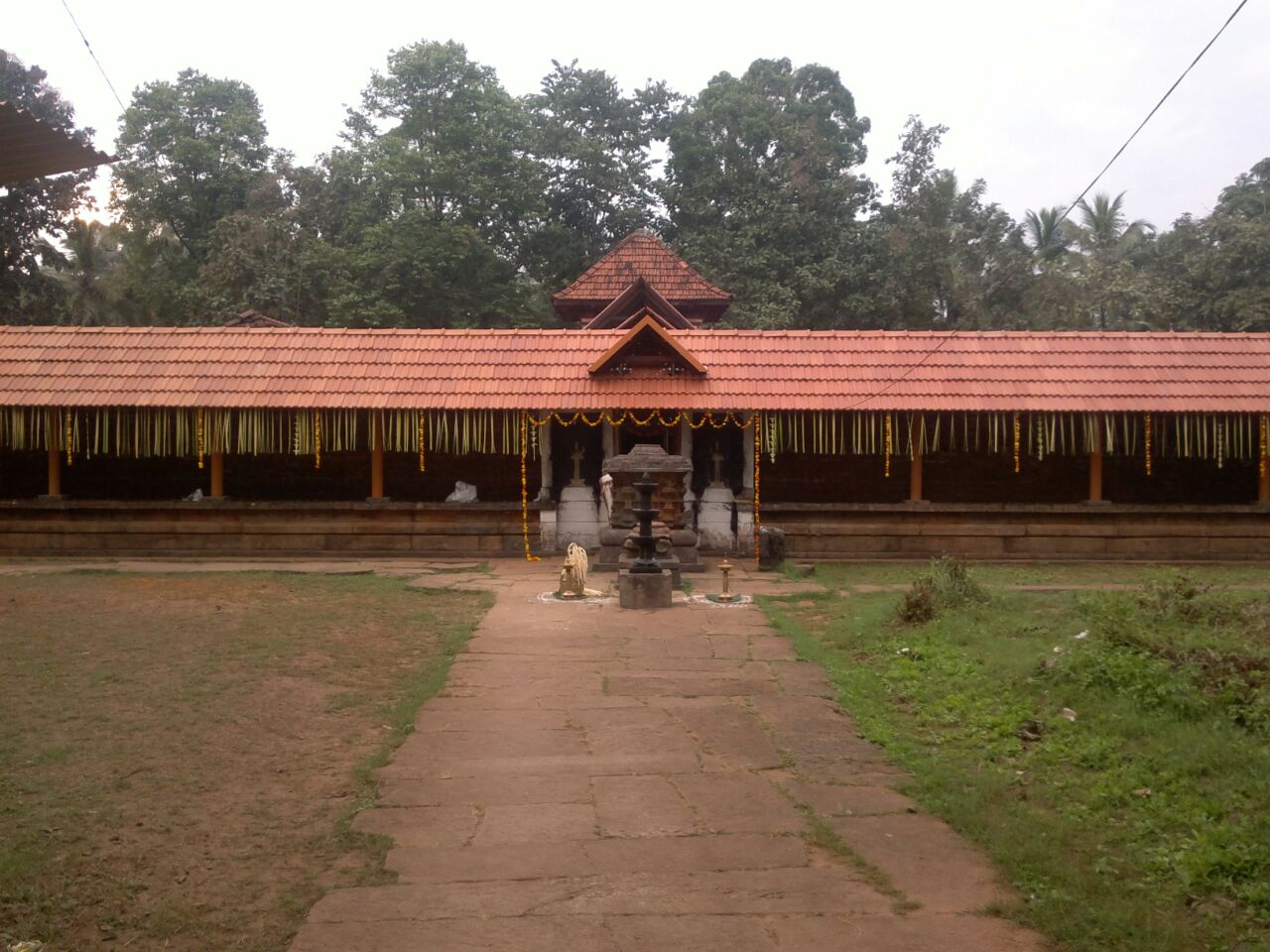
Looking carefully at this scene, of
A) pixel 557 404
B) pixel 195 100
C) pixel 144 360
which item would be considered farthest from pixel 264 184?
pixel 557 404

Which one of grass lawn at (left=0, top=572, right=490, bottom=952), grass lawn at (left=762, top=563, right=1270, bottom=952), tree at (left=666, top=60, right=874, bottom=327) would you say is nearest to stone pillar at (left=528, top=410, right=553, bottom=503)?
grass lawn at (left=0, top=572, right=490, bottom=952)

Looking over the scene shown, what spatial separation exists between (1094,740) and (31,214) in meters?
29.4

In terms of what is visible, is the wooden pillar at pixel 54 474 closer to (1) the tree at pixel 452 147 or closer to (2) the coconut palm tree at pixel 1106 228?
(1) the tree at pixel 452 147

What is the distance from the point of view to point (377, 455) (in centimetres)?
1577

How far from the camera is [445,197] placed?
105 feet

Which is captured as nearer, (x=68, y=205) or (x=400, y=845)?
(x=400, y=845)

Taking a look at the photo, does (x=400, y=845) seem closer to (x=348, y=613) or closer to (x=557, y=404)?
(x=348, y=613)

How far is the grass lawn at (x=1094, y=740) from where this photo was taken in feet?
13.0

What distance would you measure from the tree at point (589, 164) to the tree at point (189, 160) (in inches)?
349

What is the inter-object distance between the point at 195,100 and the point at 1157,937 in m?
35.5

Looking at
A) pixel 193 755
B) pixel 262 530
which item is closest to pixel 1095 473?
pixel 262 530

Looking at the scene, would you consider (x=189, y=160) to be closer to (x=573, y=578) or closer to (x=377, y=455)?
(x=377, y=455)

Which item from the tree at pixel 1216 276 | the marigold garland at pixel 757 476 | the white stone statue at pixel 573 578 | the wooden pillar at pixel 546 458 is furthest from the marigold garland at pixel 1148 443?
the tree at pixel 1216 276

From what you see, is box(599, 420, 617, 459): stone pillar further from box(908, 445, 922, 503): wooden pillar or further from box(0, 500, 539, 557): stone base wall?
box(908, 445, 922, 503): wooden pillar
